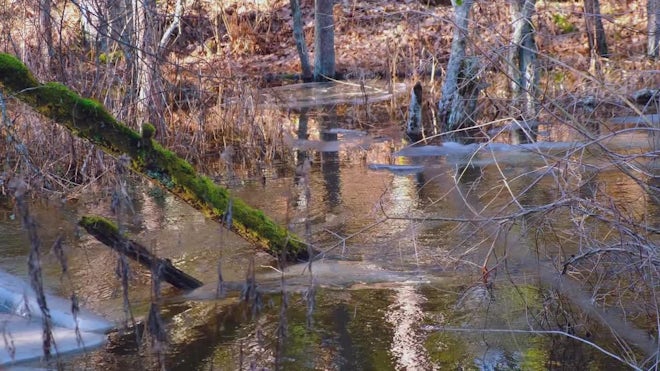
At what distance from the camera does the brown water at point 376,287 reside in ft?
18.8

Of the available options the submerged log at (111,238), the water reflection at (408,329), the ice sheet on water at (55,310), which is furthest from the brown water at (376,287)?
the submerged log at (111,238)

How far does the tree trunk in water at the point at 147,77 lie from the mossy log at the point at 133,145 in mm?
3483

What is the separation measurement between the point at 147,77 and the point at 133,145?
390 centimetres

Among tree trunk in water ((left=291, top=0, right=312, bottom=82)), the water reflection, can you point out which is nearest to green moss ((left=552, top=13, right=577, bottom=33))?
tree trunk in water ((left=291, top=0, right=312, bottom=82))

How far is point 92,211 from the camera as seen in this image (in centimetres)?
994

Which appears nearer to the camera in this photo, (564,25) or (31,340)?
(31,340)

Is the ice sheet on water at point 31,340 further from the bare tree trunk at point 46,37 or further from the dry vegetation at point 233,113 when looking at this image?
the bare tree trunk at point 46,37

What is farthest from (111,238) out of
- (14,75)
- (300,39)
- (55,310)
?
(300,39)

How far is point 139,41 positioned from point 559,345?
6260 millimetres

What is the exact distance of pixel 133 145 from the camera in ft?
21.9

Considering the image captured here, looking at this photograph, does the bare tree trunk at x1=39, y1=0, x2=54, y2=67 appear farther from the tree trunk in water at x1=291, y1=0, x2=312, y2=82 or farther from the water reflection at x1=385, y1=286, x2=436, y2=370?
the tree trunk in water at x1=291, y1=0, x2=312, y2=82

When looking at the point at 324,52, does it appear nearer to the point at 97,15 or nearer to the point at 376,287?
the point at 97,15

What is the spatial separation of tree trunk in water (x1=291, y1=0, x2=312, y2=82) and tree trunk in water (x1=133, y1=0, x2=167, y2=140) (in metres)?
10.9

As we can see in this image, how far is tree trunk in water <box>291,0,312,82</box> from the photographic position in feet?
70.4
